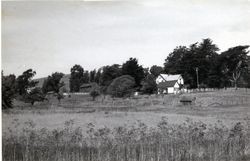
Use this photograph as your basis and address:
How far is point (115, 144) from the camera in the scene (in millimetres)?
8656

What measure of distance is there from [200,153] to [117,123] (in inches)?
120

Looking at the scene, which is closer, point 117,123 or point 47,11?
point 47,11

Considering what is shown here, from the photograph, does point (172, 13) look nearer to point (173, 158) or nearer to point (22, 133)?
point (173, 158)

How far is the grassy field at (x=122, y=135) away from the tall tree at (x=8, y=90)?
0.20 metres

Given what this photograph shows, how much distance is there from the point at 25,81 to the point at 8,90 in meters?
0.64

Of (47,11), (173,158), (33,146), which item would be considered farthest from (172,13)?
(33,146)

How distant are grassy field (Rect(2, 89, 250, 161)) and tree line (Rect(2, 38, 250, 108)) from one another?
18.2 inches

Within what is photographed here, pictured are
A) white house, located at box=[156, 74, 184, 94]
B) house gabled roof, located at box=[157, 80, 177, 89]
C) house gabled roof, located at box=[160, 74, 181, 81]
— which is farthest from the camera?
house gabled roof, located at box=[157, 80, 177, 89]

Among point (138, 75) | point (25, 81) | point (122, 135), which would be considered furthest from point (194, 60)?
point (25, 81)

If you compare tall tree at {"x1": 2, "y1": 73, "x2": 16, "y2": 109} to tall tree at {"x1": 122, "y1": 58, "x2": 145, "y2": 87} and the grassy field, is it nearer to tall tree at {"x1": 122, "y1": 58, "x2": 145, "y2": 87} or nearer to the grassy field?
the grassy field

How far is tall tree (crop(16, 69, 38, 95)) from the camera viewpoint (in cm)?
863

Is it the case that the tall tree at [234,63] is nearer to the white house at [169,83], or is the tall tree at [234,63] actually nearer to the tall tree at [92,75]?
the white house at [169,83]

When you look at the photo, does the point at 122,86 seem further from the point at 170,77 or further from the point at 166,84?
the point at 166,84

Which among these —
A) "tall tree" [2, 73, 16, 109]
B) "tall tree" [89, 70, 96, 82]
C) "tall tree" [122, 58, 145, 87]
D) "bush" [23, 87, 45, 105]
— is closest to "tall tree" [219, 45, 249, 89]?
"tall tree" [122, 58, 145, 87]
